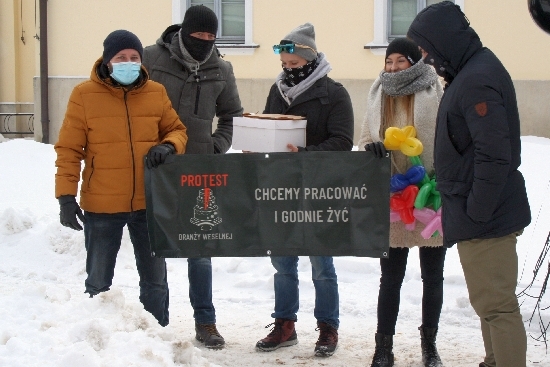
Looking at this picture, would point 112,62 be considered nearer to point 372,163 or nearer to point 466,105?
point 372,163

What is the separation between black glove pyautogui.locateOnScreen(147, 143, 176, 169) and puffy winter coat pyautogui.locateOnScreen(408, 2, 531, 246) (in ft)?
5.09

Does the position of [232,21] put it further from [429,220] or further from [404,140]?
[429,220]

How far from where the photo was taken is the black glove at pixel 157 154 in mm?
4754

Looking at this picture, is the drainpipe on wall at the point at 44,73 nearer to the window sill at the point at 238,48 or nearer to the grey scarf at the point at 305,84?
the window sill at the point at 238,48

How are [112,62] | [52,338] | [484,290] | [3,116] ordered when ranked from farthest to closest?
1. [3,116]
2. [112,62]
3. [484,290]
4. [52,338]

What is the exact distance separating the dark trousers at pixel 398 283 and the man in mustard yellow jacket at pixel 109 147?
141 centimetres

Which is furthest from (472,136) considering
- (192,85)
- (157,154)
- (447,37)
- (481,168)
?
(192,85)

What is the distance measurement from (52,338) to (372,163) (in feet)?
6.76

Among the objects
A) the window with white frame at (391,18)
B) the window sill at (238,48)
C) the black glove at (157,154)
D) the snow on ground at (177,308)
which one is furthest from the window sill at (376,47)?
the black glove at (157,154)

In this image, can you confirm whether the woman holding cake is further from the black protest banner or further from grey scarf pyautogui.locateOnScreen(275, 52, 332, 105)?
the black protest banner

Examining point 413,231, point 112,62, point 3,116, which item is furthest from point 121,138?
point 3,116

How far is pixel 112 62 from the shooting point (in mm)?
4711

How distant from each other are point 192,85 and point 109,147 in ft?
2.59

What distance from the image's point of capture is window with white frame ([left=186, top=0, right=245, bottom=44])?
14.2 m
